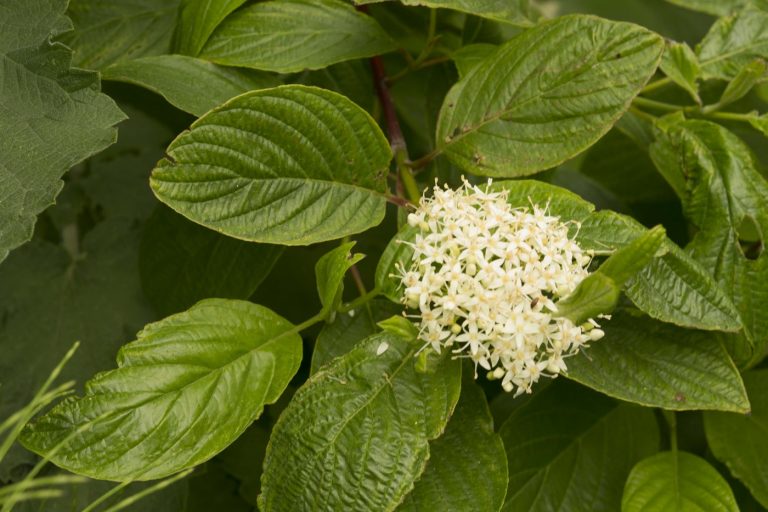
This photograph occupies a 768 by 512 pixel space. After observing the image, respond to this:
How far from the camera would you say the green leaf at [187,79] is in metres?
0.62

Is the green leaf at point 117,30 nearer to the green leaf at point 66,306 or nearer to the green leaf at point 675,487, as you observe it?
the green leaf at point 66,306

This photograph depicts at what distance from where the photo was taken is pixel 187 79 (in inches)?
25.0

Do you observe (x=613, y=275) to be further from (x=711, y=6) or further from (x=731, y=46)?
(x=711, y=6)

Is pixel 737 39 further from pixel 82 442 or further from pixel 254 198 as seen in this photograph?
pixel 82 442

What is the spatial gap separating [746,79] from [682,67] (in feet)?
0.16

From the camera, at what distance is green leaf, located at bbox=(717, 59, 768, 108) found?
2.16ft

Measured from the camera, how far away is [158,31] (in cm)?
77

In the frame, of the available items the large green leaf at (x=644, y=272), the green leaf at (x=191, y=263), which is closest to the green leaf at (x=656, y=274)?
the large green leaf at (x=644, y=272)

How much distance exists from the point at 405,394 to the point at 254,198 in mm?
154

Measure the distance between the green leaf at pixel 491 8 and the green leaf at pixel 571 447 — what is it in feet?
0.91

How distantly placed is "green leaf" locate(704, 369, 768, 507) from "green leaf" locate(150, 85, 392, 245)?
320mm

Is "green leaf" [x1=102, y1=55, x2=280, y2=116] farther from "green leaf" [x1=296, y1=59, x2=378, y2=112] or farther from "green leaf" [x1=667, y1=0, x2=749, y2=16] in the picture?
"green leaf" [x1=667, y1=0, x2=749, y2=16]

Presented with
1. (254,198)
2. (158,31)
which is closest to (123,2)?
(158,31)

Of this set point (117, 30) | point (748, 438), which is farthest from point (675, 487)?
point (117, 30)
